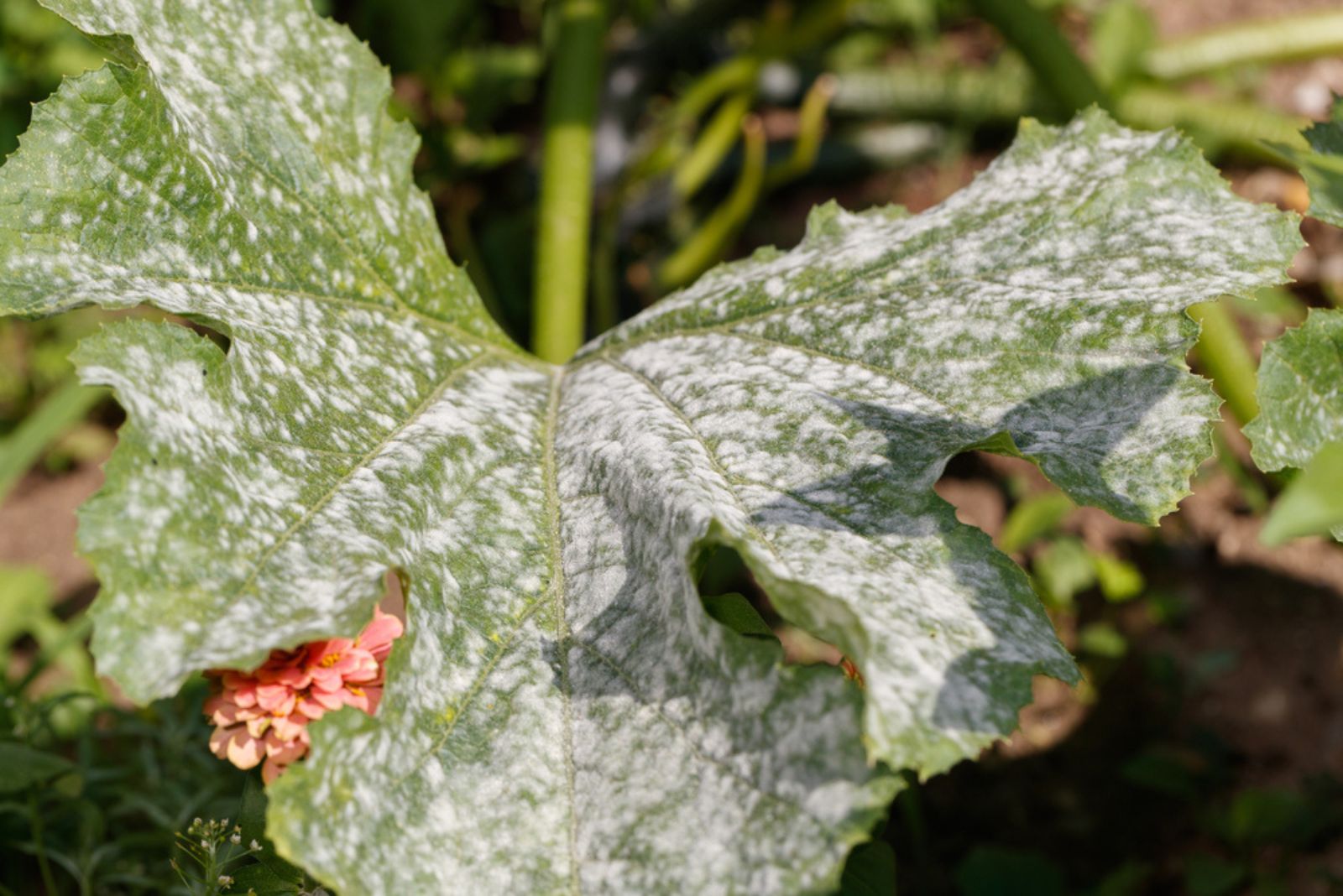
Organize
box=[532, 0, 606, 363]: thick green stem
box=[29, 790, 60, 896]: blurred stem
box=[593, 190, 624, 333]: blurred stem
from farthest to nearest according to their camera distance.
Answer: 1. box=[593, 190, 624, 333]: blurred stem
2. box=[532, 0, 606, 363]: thick green stem
3. box=[29, 790, 60, 896]: blurred stem

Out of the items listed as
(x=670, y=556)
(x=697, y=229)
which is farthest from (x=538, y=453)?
(x=697, y=229)

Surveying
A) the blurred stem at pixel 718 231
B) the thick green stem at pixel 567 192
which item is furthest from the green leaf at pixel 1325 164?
the blurred stem at pixel 718 231

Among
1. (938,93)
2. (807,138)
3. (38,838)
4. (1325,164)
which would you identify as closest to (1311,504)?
(1325,164)

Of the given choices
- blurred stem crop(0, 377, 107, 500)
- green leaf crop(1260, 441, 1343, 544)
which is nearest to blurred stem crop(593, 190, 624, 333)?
blurred stem crop(0, 377, 107, 500)

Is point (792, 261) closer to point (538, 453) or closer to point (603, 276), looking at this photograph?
point (538, 453)

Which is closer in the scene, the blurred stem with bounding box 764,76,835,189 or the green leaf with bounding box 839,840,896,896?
the green leaf with bounding box 839,840,896,896

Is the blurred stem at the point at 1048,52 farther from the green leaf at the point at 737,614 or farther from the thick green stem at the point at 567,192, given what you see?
the green leaf at the point at 737,614

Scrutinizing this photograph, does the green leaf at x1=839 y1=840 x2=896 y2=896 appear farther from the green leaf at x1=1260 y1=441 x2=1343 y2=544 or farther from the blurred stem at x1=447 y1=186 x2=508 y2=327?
the blurred stem at x1=447 y1=186 x2=508 y2=327

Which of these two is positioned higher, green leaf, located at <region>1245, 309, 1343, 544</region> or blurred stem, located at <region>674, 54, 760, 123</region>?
blurred stem, located at <region>674, 54, 760, 123</region>
